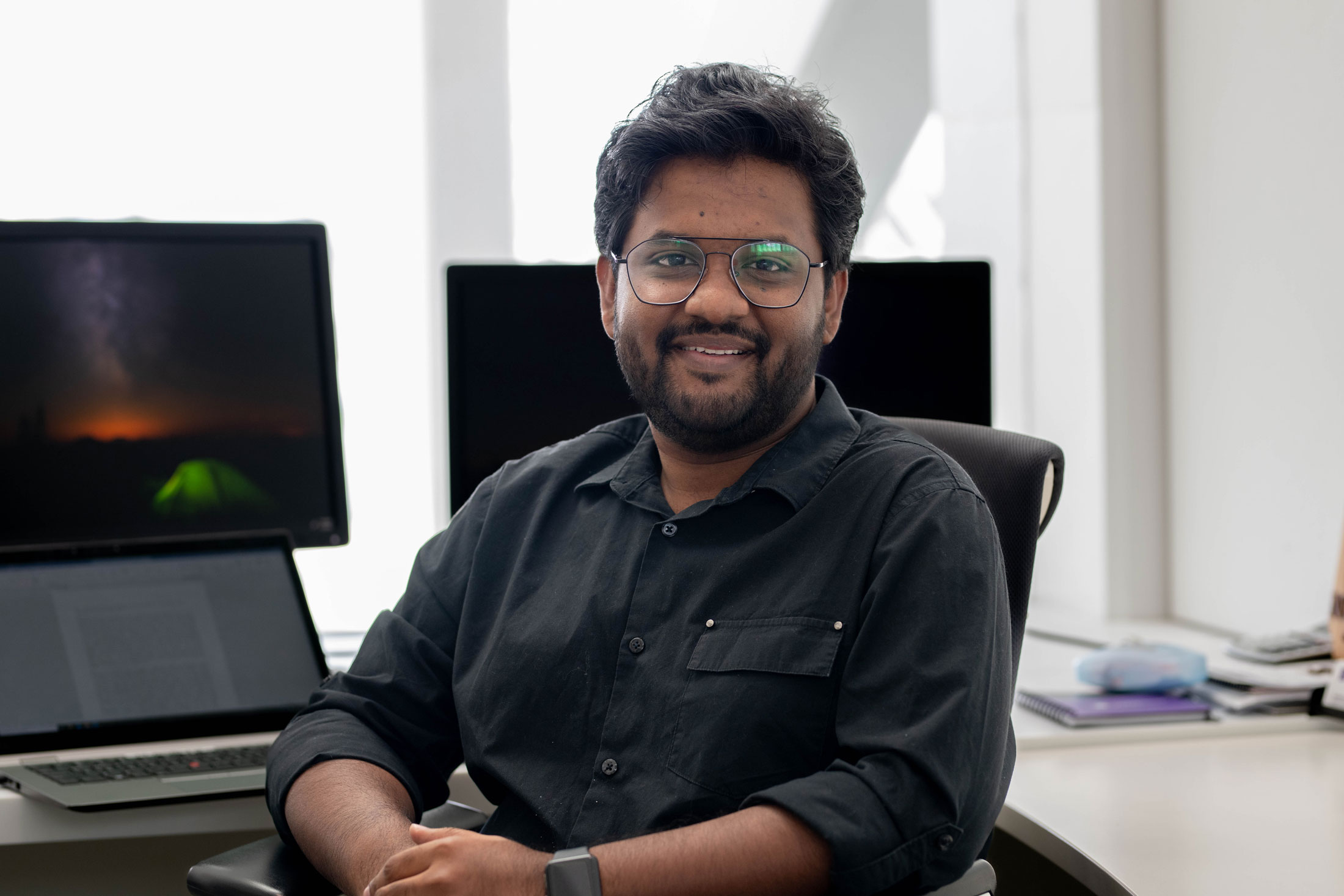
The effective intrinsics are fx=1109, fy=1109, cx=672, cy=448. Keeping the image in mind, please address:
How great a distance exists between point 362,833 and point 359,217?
1.79 meters

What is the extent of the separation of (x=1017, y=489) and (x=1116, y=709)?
0.47m

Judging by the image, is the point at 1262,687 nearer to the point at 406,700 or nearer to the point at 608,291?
Answer: the point at 608,291

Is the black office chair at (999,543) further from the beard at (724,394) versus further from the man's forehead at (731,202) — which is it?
the man's forehead at (731,202)

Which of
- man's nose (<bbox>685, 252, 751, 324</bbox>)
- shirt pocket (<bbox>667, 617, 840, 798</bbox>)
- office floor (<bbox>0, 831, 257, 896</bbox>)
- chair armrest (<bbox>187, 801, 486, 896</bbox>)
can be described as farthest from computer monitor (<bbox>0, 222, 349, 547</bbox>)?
shirt pocket (<bbox>667, 617, 840, 798</bbox>)

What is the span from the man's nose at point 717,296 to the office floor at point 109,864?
1.16 m

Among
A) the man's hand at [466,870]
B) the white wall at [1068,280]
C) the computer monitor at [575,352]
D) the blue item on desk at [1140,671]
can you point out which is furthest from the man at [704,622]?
the white wall at [1068,280]

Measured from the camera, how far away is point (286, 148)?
8.46ft

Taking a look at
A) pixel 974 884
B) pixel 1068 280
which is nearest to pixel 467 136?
pixel 1068 280

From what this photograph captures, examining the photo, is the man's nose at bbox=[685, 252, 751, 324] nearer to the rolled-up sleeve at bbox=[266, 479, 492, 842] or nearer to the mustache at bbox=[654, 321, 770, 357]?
the mustache at bbox=[654, 321, 770, 357]

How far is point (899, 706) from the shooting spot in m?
1.00

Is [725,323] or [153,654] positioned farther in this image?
[153,654]

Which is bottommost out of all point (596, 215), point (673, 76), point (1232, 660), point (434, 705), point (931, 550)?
point (1232, 660)

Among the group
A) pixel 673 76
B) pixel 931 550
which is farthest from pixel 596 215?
pixel 931 550

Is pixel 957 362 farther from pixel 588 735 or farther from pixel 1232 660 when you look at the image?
pixel 588 735
